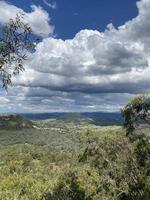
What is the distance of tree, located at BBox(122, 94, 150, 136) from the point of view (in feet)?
156

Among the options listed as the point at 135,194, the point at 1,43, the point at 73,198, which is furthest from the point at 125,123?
the point at 1,43

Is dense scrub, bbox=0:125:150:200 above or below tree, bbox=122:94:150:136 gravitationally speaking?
below

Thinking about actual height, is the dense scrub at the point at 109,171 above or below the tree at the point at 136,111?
below

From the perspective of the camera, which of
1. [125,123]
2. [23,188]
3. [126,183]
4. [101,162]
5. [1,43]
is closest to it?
[1,43]

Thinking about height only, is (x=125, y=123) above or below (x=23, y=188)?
above

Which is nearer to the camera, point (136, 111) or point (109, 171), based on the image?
point (136, 111)

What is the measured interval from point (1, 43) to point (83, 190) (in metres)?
36.9

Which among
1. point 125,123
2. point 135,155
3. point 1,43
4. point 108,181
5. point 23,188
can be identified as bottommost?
point 23,188

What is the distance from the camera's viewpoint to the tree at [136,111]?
47.6 meters

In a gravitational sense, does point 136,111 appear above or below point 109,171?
above

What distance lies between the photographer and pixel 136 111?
159ft

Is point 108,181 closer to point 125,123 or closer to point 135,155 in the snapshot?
point 135,155

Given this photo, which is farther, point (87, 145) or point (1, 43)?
point (87, 145)

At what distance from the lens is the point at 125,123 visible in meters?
49.7
